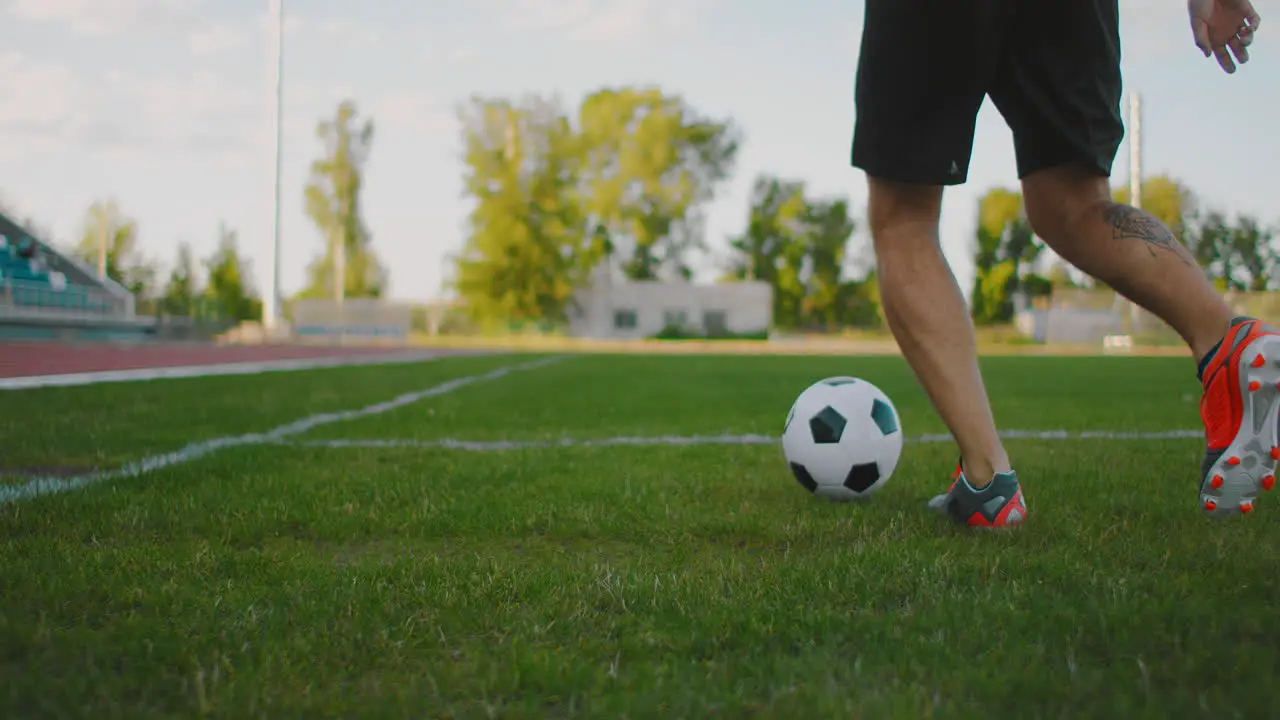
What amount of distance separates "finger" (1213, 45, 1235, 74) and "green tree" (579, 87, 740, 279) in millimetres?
54520

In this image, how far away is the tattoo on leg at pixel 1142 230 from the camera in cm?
239

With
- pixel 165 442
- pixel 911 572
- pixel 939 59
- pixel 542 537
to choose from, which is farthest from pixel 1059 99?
pixel 165 442

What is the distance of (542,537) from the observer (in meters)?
2.41

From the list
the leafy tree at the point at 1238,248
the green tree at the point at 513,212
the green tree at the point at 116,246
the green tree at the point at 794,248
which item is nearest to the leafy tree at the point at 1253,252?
the leafy tree at the point at 1238,248

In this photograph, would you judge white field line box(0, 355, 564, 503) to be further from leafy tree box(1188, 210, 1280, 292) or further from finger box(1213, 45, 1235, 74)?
leafy tree box(1188, 210, 1280, 292)

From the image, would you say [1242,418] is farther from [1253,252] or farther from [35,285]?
[1253,252]

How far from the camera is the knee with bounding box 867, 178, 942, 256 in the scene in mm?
2555

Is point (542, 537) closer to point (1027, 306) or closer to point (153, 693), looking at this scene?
point (153, 693)

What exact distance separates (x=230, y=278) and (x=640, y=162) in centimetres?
2667

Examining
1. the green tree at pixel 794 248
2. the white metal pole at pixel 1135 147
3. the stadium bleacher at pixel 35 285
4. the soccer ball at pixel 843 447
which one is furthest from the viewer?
the green tree at pixel 794 248

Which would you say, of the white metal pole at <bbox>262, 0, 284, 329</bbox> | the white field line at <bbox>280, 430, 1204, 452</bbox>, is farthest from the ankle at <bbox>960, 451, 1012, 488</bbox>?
the white metal pole at <bbox>262, 0, 284, 329</bbox>

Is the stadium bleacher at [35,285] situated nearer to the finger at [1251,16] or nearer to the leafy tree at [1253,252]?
the finger at [1251,16]

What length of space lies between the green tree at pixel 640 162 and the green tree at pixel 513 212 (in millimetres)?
5511

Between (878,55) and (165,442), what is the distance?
362 cm
